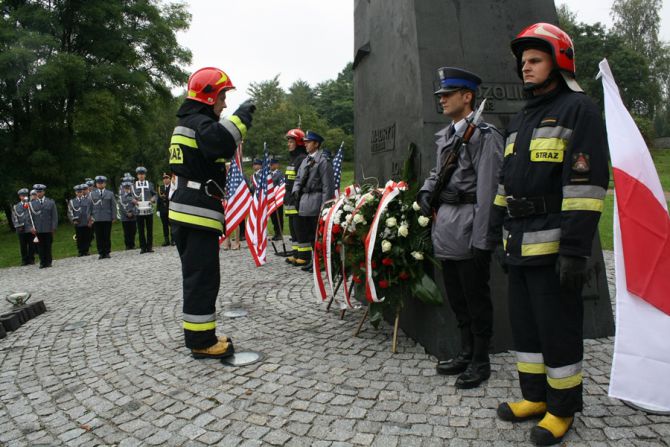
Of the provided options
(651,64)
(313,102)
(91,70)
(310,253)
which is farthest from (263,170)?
(313,102)

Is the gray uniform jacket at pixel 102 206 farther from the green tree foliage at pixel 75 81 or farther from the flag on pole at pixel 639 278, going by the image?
the flag on pole at pixel 639 278

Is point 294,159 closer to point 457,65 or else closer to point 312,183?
point 312,183

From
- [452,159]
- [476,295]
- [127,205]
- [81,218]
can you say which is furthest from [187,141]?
[81,218]

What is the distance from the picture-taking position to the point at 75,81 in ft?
76.6

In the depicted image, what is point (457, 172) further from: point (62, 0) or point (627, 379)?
point (62, 0)

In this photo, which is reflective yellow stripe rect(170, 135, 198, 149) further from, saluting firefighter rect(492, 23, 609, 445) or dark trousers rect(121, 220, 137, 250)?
dark trousers rect(121, 220, 137, 250)

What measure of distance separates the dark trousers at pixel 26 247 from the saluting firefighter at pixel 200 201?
10.4 meters

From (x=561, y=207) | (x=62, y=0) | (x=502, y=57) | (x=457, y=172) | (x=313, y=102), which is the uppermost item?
(x=313, y=102)

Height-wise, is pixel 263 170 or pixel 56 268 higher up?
pixel 263 170

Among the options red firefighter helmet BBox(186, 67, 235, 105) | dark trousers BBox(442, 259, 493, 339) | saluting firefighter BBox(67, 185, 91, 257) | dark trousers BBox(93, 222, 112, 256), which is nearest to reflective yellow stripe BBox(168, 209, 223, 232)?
red firefighter helmet BBox(186, 67, 235, 105)

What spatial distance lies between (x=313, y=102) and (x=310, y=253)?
7144 centimetres

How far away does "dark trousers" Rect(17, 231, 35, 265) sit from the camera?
40.2ft

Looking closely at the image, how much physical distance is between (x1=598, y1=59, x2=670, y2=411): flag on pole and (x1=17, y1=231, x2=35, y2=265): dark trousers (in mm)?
13509

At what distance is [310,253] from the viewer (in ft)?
28.5
